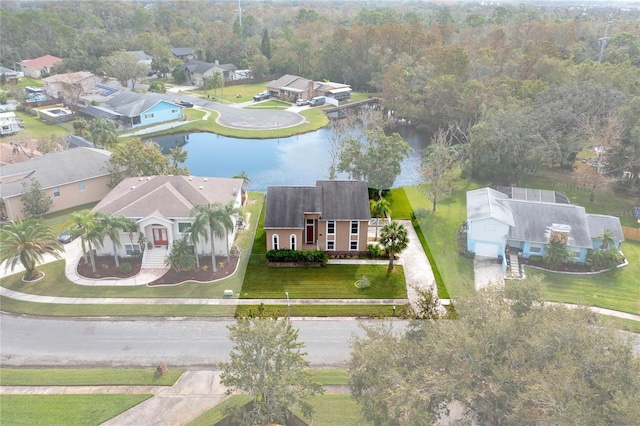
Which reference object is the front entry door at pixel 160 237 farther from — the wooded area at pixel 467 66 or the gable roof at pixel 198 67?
the gable roof at pixel 198 67

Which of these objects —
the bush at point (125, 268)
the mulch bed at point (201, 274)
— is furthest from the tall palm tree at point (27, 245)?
the mulch bed at point (201, 274)

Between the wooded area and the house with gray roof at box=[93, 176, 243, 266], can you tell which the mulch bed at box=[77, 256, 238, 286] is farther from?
the wooded area

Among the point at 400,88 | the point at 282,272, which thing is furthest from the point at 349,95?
the point at 282,272

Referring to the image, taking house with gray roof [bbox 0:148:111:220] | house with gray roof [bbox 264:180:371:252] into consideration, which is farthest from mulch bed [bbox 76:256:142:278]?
house with gray roof [bbox 0:148:111:220]

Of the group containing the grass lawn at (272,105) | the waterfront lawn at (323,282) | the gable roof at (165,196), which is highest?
the gable roof at (165,196)

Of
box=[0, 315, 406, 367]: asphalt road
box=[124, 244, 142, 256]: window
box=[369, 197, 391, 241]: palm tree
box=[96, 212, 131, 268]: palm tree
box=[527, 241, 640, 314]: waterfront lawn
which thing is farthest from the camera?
box=[369, 197, 391, 241]: palm tree

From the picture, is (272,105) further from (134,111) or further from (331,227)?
(331,227)

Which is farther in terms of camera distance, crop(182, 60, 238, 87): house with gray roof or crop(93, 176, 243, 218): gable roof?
crop(182, 60, 238, 87): house with gray roof
